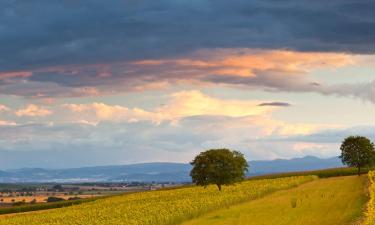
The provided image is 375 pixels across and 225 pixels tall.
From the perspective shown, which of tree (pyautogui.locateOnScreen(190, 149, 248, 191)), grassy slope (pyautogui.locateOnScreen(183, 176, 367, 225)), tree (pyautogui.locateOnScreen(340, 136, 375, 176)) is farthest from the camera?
tree (pyautogui.locateOnScreen(340, 136, 375, 176))

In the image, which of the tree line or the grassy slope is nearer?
the grassy slope

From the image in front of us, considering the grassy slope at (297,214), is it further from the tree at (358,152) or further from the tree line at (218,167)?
the tree at (358,152)

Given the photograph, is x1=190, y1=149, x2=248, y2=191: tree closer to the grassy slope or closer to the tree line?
the tree line

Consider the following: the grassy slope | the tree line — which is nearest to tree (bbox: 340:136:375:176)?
the tree line

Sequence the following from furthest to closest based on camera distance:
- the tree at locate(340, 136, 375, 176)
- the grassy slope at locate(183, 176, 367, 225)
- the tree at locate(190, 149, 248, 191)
Result: the tree at locate(340, 136, 375, 176) < the tree at locate(190, 149, 248, 191) < the grassy slope at locate(183, 176, 367, 225)

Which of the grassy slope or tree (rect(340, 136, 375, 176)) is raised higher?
tree (rect(340, 136, 375, 176))

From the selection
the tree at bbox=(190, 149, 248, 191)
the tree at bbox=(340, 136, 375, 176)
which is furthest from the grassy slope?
the tree at bbox=(340, 136, 375, 176)

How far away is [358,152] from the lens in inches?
5369

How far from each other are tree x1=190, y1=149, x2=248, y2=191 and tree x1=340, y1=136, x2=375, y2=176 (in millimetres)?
44366

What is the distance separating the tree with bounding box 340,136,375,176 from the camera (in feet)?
445

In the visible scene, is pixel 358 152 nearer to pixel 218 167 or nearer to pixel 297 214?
pixel 218 167

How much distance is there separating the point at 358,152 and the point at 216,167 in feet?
161

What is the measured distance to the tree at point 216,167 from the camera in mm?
100319

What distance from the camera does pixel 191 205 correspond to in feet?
216
